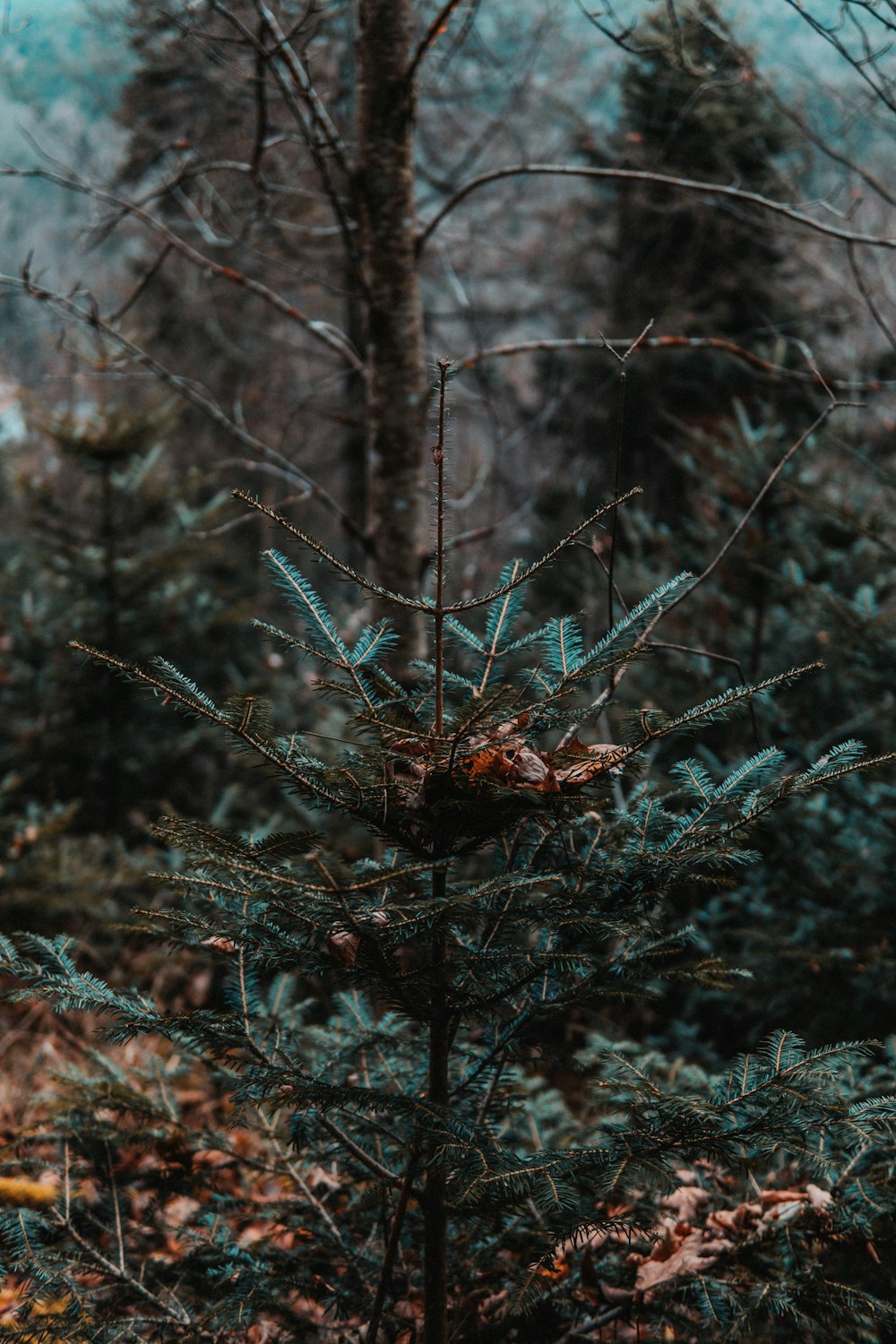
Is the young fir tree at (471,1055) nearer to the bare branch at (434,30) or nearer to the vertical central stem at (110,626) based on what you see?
the bare branch at (434,30)

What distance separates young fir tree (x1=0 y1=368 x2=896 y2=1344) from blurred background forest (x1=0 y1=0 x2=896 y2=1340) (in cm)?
19

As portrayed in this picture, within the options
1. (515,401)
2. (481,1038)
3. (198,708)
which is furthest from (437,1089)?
(515,401)

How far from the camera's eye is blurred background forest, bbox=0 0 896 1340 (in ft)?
9.45

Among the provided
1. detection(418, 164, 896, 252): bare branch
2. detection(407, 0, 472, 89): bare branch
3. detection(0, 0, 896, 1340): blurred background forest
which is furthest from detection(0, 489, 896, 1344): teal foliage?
detection(407, 0, 472, 89): bare branch

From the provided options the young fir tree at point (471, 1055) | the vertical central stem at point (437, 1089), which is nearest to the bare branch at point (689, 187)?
the young fir tree at point (471, 1055)

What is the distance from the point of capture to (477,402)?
5586mm

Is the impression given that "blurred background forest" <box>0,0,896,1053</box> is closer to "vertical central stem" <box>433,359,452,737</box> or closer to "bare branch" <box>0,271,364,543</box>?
"bare branch" <box>0,271,364,543</box>

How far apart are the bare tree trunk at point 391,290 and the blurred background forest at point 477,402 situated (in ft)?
0.04

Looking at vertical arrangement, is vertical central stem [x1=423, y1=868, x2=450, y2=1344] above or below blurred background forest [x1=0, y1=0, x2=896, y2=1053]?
below

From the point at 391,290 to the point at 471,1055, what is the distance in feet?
7.33

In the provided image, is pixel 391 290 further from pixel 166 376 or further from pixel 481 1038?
pixel 481 1038

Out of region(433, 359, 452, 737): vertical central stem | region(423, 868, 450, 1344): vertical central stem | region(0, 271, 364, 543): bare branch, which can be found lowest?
region(423, 868, 450, 1344): vertical central stem

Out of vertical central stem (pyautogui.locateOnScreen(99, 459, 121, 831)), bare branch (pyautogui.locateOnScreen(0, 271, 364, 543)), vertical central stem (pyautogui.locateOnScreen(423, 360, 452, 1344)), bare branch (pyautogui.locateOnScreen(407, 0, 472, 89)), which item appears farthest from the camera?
vertical central stem (pyautogui.locateOnScreen(99, 459, 121, 831))

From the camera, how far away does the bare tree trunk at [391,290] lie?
→ 2.76 m
